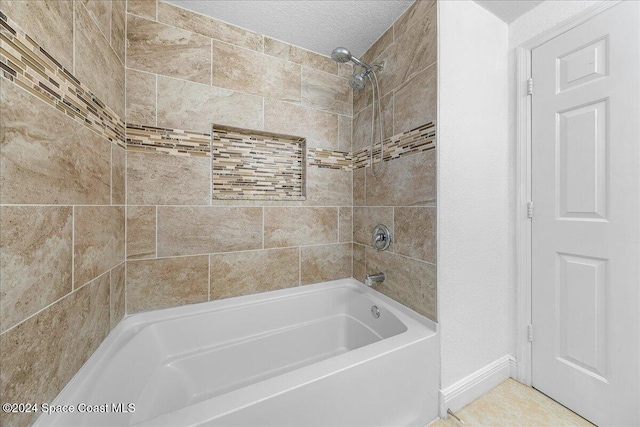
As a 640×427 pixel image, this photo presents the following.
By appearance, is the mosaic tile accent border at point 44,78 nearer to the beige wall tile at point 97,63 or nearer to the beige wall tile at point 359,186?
the beige wall tile at point 97,63

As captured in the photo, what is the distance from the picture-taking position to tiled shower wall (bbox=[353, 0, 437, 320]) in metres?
1.15

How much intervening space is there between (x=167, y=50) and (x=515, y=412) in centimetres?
263

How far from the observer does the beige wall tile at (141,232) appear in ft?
3.90

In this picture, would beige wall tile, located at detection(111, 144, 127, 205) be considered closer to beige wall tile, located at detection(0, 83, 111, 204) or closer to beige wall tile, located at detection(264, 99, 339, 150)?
beige wall tile, located at detection(0, 83, 111, 204)

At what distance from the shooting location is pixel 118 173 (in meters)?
1.10

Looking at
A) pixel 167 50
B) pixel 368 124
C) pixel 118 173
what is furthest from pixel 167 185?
pixel 368 124

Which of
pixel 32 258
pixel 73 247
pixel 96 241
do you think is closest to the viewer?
pixel 32 258

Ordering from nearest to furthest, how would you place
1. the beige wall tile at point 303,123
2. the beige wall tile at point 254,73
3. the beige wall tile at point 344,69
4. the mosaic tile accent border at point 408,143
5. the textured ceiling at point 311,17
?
the mosaic tile accent border at point 408,143
the textured ceiling at point 311,17
the beige wall tile at point 254,73
the beige wall tile at point 303,123
the beige wall tile at point 344,69

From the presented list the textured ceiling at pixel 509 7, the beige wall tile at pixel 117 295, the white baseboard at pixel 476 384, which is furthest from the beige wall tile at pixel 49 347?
the textured ceiling at pixel 509 7

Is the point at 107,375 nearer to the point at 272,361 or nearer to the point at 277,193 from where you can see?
the point at 272,361

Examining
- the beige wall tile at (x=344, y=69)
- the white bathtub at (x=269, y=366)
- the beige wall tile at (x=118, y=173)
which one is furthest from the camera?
the beige wall tile at (x=344, y=69)

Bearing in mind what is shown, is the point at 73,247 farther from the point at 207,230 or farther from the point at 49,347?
the point at 207,230

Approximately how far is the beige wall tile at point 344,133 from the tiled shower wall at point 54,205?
1.31 meters

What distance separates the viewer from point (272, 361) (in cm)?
137
